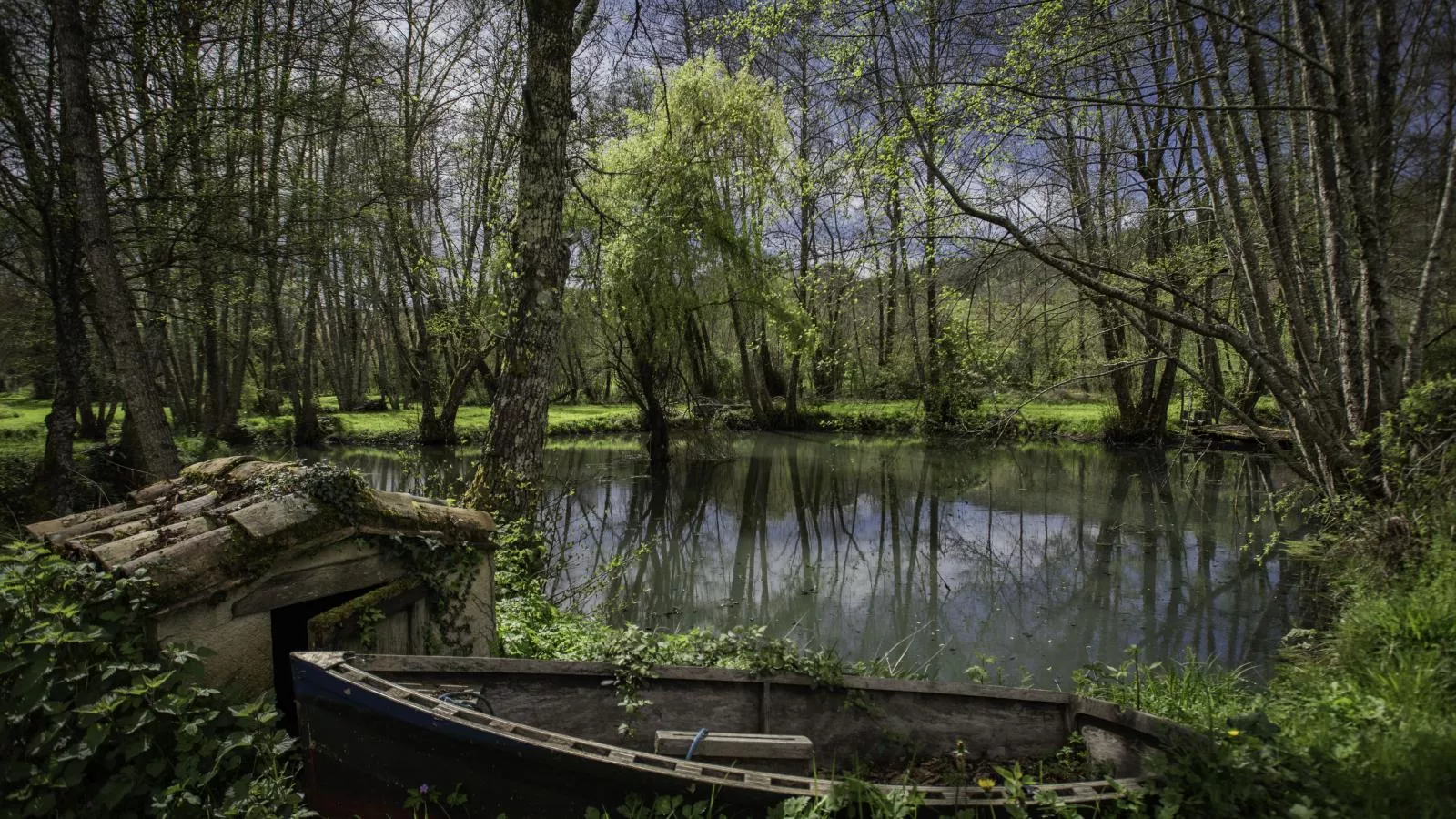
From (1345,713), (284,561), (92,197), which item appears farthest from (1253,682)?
(92,197)

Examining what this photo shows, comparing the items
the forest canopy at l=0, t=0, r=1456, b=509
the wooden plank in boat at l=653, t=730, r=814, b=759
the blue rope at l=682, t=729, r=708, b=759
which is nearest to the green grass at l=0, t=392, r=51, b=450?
the forest canopy at l=0, t=0, r=1456, b=509

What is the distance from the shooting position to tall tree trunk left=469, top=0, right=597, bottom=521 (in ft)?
21.0

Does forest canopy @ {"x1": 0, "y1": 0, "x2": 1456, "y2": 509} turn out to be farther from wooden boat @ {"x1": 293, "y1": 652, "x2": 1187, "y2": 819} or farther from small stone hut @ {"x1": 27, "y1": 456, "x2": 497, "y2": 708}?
wooden boat @ {"x1": 293, "y1": 652, "x2": 1187, "y2": 819}

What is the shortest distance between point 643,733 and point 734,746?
49 cm

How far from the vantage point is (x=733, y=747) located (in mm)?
3164

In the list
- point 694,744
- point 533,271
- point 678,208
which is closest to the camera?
point 694,744

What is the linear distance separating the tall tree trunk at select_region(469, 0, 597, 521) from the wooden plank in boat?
370 centimetres

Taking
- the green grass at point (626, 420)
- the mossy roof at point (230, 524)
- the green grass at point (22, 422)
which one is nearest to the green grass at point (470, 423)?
the green grass at point (626, 420)

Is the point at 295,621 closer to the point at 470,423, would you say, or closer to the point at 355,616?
the point at 355,616

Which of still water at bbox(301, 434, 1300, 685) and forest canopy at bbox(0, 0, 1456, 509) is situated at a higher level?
forest canopy at bbox(0, 0, 1456, 509)

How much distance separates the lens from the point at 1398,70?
552 cm

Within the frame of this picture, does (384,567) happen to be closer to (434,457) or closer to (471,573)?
(471,573)

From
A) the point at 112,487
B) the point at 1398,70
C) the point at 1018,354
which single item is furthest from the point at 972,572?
the point at 112,487

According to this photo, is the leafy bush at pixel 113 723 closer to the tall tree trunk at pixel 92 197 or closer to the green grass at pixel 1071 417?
the tall tree trunk at pixel 92 197
